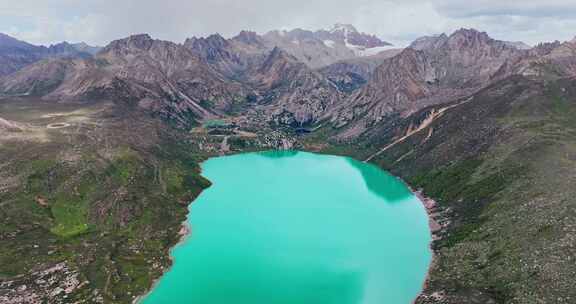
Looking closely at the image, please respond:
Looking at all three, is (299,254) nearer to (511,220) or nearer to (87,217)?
(511,220)

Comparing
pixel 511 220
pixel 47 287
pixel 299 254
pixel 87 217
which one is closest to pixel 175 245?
pixel 87 217

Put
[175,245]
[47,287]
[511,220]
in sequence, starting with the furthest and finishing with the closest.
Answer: [175,245], [511,220], [47,287]

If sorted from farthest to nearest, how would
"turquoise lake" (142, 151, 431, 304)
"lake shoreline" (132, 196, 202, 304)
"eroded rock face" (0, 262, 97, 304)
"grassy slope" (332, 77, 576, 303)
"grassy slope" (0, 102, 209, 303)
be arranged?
"grassy slope" (0, 102, 209, 303)
"turquoise lake" (142, 151, 431, 304)
"lake shoreline" (132, 196, 202, 304)
"eroded rock face" (0, 262, 97, 304)
"grassy slope" (332, 77, 576, 303)

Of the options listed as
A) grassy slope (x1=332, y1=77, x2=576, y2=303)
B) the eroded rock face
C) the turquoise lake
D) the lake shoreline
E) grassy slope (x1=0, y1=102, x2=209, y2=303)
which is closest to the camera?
grassy slope (x1=332, y1=77, x2=576, y2=303)

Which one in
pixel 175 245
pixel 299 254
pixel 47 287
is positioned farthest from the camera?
pixel 175 245

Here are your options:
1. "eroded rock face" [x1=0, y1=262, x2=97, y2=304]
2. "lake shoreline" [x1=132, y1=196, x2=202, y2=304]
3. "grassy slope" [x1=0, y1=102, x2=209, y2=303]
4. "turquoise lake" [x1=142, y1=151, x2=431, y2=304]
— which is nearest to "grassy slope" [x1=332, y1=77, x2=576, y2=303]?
"turquoise lake" [x1=142, y1=151, x2=431, y2=304]

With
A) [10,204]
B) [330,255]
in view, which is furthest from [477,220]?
[10,204]

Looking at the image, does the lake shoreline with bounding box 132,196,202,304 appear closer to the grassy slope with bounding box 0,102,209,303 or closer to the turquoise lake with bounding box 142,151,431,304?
the turquoise lake with bounding box 142,151,431,304

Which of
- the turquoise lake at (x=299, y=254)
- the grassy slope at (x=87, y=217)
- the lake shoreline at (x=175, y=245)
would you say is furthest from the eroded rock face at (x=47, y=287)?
the turquoise lake at (x=299, y=254)
